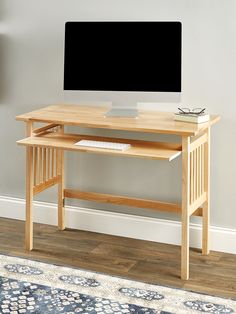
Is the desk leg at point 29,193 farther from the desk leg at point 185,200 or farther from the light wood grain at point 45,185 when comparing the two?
the desk leg at point 185,200

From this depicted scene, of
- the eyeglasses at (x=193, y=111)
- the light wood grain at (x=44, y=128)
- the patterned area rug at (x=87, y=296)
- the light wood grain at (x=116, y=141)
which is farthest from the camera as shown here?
the light wood grain at (x=44, y=128)

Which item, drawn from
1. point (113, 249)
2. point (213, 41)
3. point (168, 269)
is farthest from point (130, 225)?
point (213, 41)

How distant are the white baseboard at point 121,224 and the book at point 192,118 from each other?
667mm

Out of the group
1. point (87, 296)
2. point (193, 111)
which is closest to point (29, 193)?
point (87, 296)

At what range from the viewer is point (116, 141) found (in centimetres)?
339

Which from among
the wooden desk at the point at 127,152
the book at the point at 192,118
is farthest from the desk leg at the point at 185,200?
the book at the point at 192,118

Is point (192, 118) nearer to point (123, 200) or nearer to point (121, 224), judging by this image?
point (123, 200)

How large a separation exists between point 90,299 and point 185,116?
3.32 feet

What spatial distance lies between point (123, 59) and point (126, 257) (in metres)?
1.05

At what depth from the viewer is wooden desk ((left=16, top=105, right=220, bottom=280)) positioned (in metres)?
3.09

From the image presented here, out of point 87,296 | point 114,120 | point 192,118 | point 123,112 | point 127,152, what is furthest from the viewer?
point 123,112

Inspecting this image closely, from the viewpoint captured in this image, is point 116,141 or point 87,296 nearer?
point 87,296

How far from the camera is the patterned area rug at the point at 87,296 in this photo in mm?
2797

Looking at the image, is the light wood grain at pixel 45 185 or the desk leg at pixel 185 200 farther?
the light wood grain at pixel 45 185
